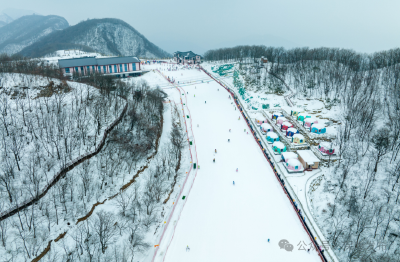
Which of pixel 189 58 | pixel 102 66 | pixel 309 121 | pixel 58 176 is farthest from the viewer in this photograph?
pixel 189 58

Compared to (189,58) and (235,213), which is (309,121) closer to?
(235,213)

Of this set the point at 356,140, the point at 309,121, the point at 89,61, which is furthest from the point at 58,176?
the point at 89,61

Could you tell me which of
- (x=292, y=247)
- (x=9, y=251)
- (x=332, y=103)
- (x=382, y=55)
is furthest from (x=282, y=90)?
(x=9, y=251)

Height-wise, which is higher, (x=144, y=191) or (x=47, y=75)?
(x=47, y=75)

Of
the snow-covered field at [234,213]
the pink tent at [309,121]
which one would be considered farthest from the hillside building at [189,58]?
the pink tent at [309,121]

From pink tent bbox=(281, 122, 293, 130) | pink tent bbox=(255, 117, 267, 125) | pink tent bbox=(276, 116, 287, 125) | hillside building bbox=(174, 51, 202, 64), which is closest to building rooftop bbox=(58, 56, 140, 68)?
hillside building bbox=(174, 51, 202, 64)

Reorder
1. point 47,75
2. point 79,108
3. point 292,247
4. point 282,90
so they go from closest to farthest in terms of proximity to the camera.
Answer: point 292,247, point 79,108, point 47,75, point 282,90

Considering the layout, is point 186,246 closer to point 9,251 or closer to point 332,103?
point 9,251

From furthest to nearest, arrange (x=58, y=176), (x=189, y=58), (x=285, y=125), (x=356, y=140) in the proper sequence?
(x=189, y=58), (x=285, y=125), (x=356, y=140), (x=58, y=176)
